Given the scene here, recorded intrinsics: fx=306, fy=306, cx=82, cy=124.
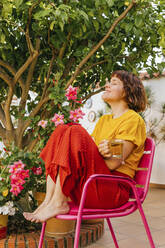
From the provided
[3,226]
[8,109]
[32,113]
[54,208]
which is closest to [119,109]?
[54,208]

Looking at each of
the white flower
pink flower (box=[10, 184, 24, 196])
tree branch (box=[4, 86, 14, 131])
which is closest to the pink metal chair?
pink flower (box=[10, 184, 24, 196])

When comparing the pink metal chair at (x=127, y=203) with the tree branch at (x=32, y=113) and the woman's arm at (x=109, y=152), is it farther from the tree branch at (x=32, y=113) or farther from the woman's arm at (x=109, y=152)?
the tree branch at (x=32, y=113)

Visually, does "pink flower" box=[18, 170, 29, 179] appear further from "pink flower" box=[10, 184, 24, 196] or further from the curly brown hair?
the curly brown hair

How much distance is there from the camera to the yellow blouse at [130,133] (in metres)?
1.64

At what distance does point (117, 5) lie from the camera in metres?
2.24

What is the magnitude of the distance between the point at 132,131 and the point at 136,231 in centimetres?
174

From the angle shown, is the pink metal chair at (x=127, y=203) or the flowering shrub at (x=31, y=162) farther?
the flowering shrub at (x=31, y=162)

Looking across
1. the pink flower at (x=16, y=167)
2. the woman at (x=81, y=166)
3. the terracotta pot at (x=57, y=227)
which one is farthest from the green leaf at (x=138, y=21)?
the terracotta pot at (x=57, y=227)

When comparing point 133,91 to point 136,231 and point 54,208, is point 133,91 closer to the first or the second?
point 54,208

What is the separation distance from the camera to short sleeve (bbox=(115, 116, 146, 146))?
162cm

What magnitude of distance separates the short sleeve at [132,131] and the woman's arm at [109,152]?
0.03m

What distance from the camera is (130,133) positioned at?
1.64 metres

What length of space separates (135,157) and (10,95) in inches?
49.4

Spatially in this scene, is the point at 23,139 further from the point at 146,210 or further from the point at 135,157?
the point at 146,210
